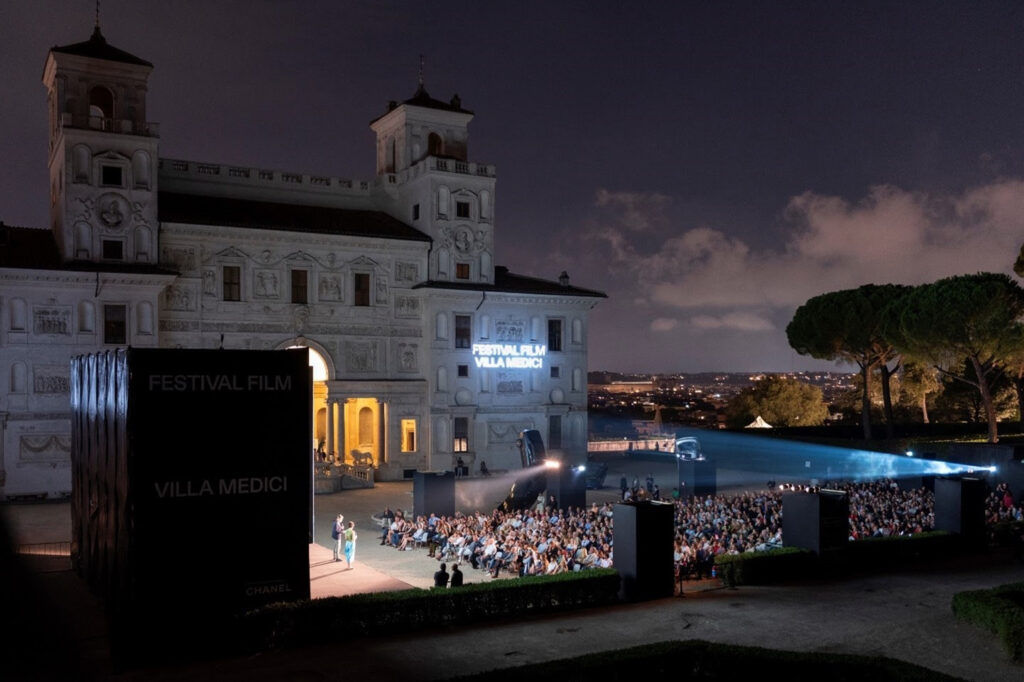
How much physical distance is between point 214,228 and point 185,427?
30892mm

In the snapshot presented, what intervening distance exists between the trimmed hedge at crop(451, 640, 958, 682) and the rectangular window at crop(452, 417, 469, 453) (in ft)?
116

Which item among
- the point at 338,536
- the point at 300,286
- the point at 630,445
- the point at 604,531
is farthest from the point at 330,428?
the point at 630,445

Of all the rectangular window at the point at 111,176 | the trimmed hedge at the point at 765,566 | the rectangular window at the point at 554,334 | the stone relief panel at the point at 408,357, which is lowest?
the trimmed hedge at the point at 765,566

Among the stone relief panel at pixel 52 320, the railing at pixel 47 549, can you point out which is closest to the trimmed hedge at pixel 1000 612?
the railing at pixel 47 549

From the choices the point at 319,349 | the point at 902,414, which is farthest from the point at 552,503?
the point at 902,414

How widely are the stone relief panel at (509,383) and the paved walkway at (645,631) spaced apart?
86.0ft

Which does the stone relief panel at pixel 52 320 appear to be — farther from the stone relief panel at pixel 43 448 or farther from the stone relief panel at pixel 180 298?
the stone relief panel at pixel 43 448

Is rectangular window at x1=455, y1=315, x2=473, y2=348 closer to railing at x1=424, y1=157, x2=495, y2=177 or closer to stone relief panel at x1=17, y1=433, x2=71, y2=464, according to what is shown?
railing at x1=424, y1=157, x2=495, y2=177

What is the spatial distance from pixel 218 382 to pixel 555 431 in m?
38.7

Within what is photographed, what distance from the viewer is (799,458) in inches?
2260

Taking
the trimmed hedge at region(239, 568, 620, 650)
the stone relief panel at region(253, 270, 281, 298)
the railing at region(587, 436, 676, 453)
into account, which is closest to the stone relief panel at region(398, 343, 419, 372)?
the stone relief panel at region(253, 270, 281, 298)

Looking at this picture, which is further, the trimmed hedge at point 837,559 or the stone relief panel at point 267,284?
the stone relief panel at point 267,284

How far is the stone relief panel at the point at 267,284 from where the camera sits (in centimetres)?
4512

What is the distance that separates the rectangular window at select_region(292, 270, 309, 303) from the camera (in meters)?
46.4
